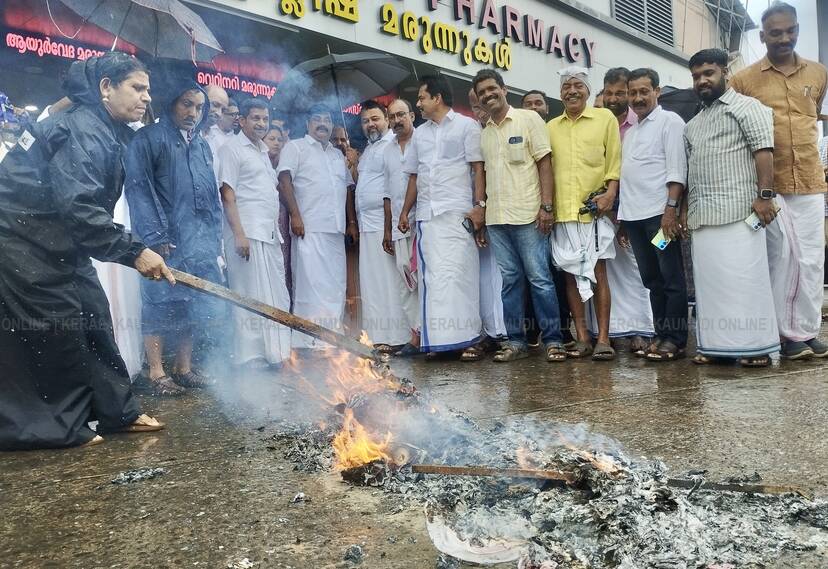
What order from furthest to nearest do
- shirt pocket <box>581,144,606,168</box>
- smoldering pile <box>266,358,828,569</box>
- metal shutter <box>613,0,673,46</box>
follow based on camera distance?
metal shutter <box>613,0,673,46</box> < shirt pocket <box>581,144,606,168</box> < smoldering pile <box>266,358,828,569</box>

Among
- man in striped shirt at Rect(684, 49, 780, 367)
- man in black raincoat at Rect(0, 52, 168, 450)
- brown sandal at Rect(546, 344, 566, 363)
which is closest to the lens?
man in black raincoat at Rect(0, 52, 168, 450)

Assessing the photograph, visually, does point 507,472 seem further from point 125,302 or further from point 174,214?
point 125,302

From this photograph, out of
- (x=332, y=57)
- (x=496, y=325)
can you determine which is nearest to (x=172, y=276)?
(x=496, y=325)

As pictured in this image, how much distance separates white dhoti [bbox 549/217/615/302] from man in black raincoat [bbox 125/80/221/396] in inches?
101

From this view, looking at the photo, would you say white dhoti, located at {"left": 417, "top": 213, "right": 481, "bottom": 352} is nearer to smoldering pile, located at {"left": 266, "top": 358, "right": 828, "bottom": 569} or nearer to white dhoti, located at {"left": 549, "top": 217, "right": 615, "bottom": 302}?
white dhoti, located at {"left": 549, "top": 217, "right": 615, "bottom": 302}

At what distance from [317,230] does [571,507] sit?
4.49m

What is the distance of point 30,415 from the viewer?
3455 millimetres

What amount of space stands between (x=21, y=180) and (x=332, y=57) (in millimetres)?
4581

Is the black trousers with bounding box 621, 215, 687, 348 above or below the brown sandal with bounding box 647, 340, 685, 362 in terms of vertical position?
above

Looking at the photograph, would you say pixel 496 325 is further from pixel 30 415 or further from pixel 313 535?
pixel 313 535

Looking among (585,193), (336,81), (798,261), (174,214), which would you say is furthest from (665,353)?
(336,81)

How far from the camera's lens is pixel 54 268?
3508mm

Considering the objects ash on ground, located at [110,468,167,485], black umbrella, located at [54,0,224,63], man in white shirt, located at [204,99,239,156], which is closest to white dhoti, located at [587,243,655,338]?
man in white shirt, located at [204,99,239,156]

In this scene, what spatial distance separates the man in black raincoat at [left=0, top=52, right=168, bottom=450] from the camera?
343 centimetres
